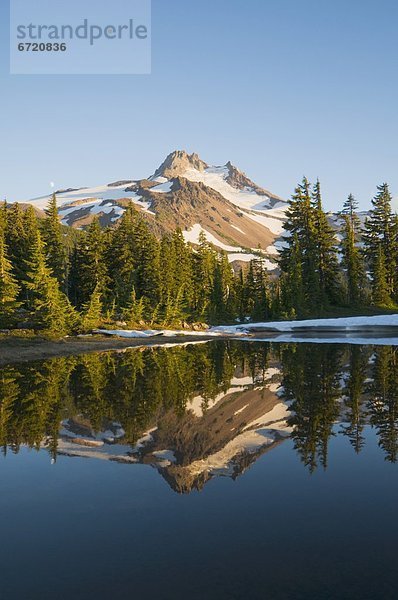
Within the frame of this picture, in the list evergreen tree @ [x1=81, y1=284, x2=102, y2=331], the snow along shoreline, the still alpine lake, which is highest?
evergreen tree @ [x1=81, y1=284, x2=102, y2=331]

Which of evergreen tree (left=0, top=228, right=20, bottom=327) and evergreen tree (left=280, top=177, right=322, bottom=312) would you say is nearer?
evergreen tree (left=0, top=228, right=20, bottom=327)

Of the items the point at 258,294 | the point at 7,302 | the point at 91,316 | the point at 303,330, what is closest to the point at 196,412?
the point at 7,302

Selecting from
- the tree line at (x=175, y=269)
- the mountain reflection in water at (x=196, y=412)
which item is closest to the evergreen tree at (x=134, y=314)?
the tree line at (x=175, y=269)

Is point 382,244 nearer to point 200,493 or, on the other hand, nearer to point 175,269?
point 175,269

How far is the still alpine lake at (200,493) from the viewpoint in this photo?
4.68m

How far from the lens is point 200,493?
7070 millimetres

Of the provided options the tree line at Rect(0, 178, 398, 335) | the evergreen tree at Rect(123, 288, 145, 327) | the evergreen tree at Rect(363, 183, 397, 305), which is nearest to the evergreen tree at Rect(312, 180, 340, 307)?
the tree line at Rect(0, 178, 398, 335)

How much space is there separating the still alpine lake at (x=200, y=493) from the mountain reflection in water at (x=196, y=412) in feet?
0.20

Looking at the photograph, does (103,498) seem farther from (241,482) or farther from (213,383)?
(213,383)

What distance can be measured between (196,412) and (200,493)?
5157mm

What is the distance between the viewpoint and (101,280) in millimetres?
59656

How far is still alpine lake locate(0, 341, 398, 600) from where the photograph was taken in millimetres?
4680

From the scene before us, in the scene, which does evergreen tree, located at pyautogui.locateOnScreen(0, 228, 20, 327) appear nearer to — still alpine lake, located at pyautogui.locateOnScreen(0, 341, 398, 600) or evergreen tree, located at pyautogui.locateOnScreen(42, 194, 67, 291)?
evergreen tree, located at pyautogui.locateOnScreen(42, 194, 67, 291)

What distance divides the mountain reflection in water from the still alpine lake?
0.20 feet
